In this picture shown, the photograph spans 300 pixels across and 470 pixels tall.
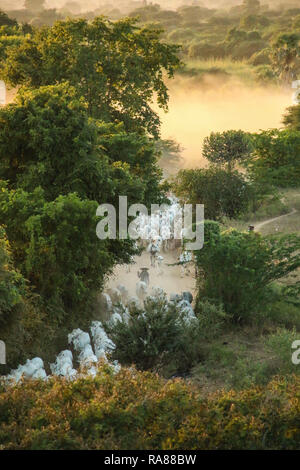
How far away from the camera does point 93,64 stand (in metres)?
18.5

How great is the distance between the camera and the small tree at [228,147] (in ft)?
72.1

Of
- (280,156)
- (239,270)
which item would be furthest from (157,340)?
(280,156)

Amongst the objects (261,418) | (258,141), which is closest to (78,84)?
(258,141)

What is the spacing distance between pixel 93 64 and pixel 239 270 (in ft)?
Result: 33.6


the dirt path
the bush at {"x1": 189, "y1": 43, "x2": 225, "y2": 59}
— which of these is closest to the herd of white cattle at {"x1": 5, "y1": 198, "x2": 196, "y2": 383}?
the dirt path

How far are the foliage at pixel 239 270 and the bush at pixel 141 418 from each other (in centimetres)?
Answer: 503

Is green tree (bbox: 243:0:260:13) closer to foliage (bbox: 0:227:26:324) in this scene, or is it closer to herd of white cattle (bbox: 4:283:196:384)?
herd of white cattle (bbox: 4:283:196:384)

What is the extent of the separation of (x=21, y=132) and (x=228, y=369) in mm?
6664

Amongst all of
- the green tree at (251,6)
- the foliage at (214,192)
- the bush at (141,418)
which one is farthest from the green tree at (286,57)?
the green tree at (251,6)

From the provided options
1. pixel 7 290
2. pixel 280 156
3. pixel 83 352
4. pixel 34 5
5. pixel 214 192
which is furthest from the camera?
pixel 34 5

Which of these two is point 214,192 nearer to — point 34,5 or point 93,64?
point 93,64

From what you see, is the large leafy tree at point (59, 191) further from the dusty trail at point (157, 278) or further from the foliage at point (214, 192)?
the foliage at point (214, 192)

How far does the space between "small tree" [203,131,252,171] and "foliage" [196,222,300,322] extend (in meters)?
10.6
